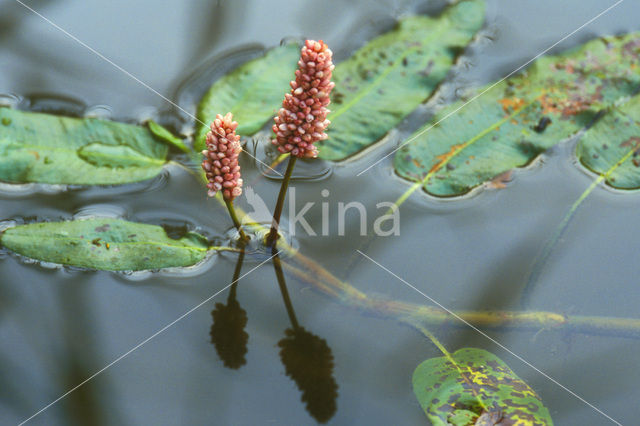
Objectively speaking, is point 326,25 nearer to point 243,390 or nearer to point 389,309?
point 389,309

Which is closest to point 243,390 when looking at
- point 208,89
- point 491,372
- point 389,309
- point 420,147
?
point 389,309

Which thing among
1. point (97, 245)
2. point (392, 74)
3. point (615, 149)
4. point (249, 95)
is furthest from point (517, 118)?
point (97, 245)

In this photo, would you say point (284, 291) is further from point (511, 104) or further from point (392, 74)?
point (511, 104)

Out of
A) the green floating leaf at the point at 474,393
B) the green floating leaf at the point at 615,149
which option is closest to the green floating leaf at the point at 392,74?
the green floating leaf at the point at 615,149

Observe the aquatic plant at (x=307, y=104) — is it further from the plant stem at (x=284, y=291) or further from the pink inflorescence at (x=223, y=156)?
the plant stem at (x=284, y=291)

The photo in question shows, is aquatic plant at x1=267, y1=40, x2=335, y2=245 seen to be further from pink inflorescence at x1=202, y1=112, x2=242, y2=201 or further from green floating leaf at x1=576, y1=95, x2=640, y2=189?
green floating leaf at x1=576, y1=95, x2=640, y2=189

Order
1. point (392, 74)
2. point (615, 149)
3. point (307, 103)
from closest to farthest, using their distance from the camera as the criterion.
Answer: point (307, 103), point (615, 149), point (392, 74)
